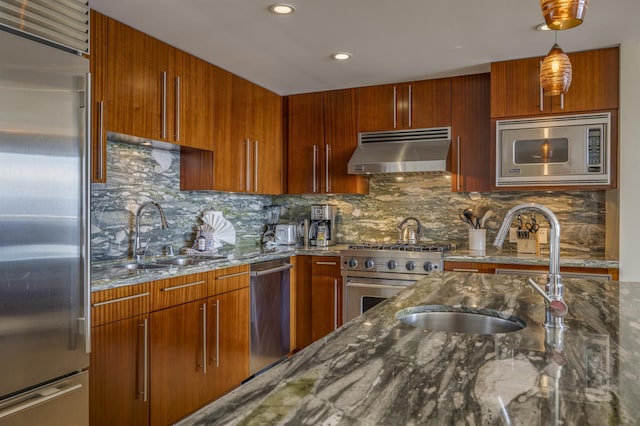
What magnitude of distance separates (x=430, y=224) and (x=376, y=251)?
73 cm

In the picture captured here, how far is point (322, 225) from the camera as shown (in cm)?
429

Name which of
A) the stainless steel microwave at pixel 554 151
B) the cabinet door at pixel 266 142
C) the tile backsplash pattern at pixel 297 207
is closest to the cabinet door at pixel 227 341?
the tile backsplash pattern at pixel 297 207

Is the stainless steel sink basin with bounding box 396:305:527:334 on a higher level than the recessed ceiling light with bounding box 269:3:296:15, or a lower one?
lower

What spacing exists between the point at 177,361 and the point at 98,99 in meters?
1.46

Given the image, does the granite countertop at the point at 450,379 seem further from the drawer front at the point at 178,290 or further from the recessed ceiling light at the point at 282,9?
the recessed ceiling light at the point at 282,9

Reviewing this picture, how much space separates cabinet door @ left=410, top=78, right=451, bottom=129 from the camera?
12.4 ft

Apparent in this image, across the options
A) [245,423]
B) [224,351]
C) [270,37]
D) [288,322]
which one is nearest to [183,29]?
[270,37]

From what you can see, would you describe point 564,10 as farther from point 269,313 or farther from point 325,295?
point 325,295

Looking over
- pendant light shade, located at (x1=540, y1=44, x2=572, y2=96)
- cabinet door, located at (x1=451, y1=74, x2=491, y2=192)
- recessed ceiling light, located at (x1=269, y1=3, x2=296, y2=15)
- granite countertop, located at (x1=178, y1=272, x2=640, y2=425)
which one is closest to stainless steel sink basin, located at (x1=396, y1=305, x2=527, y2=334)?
granite countertop, located at (x1=178, y1=272, x2=640, y2=425)

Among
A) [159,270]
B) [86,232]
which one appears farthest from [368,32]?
[86,232]

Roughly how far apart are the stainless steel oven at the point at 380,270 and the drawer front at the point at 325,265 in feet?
0.23

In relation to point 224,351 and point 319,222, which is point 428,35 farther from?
point 224,351

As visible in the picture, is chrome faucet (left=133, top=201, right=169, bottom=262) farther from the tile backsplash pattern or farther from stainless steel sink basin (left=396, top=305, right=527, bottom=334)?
stainless steel sink basin (left=396, top=305, right=527, bottom=334)

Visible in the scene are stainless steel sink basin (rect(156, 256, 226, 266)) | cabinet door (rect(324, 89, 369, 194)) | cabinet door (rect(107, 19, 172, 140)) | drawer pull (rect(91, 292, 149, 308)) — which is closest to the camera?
drawer pull (rect(91, 292, 149, 308))
